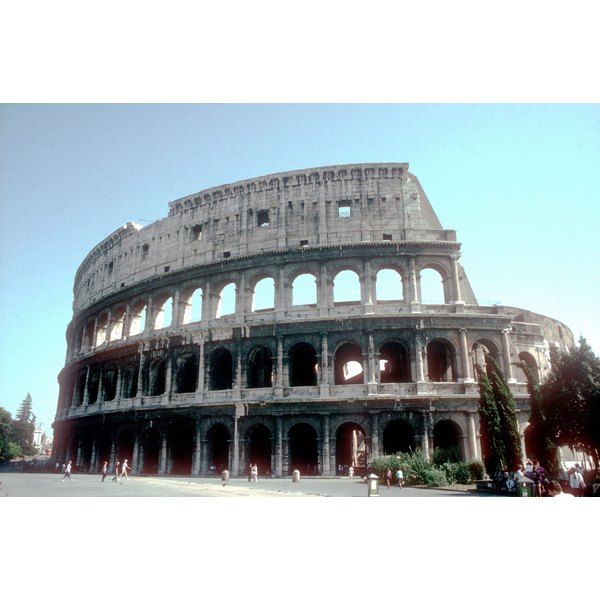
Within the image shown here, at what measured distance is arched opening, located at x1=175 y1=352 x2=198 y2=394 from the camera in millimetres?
23203

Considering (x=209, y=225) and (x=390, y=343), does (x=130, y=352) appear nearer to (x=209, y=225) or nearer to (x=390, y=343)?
(x=209, y=225)

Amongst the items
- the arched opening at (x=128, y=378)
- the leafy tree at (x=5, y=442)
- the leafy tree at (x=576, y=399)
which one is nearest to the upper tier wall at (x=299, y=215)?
the arched opening at (x=128, y=378)

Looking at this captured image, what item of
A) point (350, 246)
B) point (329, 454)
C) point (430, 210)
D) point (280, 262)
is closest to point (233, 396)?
point (329, 454)

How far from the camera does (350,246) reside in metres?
21.4

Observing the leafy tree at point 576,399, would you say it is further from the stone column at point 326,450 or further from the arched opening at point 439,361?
the stone column at point 326,450

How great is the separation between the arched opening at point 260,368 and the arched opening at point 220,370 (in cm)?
110

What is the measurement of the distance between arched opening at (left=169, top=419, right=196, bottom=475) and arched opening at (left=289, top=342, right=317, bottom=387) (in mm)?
5232

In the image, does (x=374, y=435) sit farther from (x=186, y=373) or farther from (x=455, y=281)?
(x=186, y=373)

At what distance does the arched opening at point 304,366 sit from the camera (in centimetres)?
2255

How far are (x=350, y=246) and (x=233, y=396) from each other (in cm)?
844

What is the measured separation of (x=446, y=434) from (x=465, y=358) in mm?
3307

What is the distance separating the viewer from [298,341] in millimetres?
20891

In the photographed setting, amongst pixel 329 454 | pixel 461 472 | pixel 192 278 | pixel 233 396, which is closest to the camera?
pixel 461 472

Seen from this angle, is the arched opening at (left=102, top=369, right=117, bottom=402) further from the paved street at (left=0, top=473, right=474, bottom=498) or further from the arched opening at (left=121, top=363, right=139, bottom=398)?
the paved street at (left=0, top=473, right=474, bottom=498)
